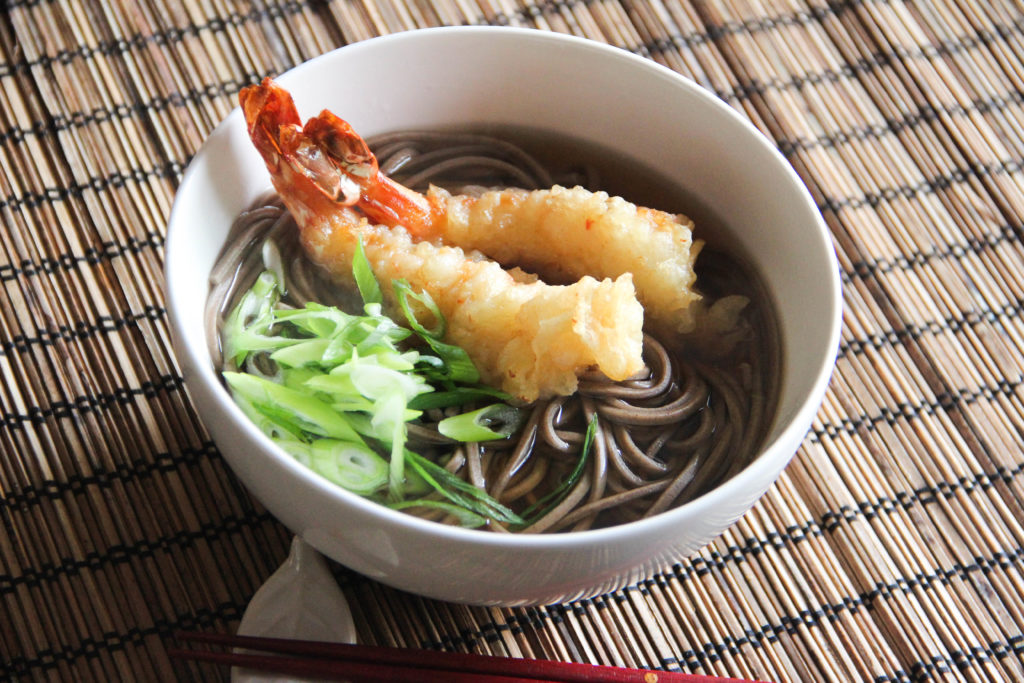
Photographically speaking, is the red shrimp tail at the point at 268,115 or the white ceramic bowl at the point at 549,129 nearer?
the white ceramic bowl at the point at 549,129

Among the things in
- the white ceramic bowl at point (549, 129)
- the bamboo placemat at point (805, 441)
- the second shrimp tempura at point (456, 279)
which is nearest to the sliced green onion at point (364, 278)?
the second shrimp tempura at point (456, 279)

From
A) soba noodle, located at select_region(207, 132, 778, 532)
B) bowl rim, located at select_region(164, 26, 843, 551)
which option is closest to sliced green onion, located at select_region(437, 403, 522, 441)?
soba noodle, located at select_region(207, 132, 778, 532)

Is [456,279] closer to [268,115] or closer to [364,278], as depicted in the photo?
[364,278]

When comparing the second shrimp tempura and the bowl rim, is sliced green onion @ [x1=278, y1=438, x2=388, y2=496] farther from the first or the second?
the second shrimp tempura

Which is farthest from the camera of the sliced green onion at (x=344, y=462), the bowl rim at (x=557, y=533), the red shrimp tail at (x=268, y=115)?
the red shrimp tail at (x=268, y=115)

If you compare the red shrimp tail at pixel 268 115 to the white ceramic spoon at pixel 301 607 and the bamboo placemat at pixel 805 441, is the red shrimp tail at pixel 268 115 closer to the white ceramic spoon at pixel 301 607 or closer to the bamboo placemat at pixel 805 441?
the bamboo placemat at pixel 805 441

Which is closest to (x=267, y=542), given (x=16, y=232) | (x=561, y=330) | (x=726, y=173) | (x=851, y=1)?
(x=561, y=330)
